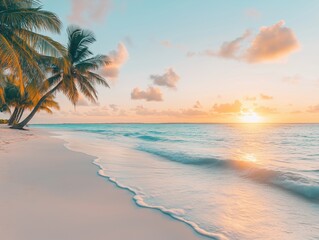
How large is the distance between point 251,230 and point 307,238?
0.59 m

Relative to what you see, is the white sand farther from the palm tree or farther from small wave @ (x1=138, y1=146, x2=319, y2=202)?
the palm tree

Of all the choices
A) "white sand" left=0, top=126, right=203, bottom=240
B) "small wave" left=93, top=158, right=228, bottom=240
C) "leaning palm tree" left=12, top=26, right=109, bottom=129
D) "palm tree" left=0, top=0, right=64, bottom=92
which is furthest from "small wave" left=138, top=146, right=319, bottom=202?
"leaning palm tree" left=12, top=26, right=109, bottom=129

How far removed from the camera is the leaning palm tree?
19.2 m

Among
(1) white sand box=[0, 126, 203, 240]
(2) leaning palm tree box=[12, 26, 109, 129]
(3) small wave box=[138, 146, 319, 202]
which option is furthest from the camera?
(2) leaning palm tree box=[12, 26, 109, 129]

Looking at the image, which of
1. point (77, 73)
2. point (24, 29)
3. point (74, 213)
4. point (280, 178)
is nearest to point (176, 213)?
point (74, 213)

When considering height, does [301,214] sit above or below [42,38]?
below

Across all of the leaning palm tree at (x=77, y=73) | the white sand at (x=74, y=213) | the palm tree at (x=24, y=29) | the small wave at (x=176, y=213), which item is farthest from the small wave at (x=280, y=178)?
the leaning palm tree at (x=77, y=73)

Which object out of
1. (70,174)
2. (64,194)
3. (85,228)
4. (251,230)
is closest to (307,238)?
(251,230)

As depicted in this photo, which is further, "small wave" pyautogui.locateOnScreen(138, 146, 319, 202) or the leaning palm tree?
the leaning palm tree

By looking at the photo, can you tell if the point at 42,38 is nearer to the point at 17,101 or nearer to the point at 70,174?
the point at 70,174

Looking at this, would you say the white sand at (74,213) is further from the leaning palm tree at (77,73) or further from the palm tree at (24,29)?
the leaning palm tree at (77,73)

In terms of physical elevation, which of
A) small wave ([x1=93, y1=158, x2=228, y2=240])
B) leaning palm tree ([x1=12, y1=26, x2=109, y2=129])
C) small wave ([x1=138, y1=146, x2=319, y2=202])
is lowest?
small wave ([x1=138, y1=146, x2=319, y2=202])

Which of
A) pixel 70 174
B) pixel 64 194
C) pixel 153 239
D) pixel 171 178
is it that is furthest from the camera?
pixel 171 178

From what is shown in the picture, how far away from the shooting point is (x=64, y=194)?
3.50 metres
